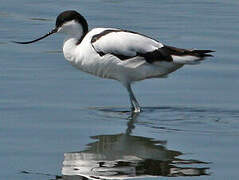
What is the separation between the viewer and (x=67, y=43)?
11.4 metres

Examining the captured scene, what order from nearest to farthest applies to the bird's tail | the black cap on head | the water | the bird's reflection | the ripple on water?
1. the bird's reflection
2. the water
3. the ripple on water
4. the bird's tail
5. the black cap on head

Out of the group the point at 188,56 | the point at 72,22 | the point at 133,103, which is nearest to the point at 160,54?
the point at 188,56

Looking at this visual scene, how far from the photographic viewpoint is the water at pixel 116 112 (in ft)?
29.0

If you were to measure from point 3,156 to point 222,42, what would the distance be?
634cm

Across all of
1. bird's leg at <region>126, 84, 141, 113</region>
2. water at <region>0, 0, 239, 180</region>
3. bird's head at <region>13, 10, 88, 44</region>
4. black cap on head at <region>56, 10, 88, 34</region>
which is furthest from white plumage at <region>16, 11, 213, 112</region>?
water at <region>0, 0, 239, 180</region>

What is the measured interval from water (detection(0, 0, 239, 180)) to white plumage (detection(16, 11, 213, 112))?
1.37 feet

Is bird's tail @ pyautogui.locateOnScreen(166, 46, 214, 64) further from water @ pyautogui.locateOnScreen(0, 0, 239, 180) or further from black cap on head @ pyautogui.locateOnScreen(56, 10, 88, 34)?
black cap on head @ pyautogui.locateOnScreen(56, 10, 88, 34)

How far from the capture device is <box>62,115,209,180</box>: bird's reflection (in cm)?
852

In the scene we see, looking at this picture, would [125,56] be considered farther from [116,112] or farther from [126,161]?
[126,161]

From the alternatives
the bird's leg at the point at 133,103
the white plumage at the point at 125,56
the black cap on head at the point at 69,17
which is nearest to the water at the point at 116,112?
the bird's leg at the point at 133,103

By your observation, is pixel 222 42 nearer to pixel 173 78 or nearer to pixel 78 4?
pixel 173 78

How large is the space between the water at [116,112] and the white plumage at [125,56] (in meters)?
0.42

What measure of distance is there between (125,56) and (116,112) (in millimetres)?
678

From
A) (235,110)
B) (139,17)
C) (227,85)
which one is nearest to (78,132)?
(235,110)
